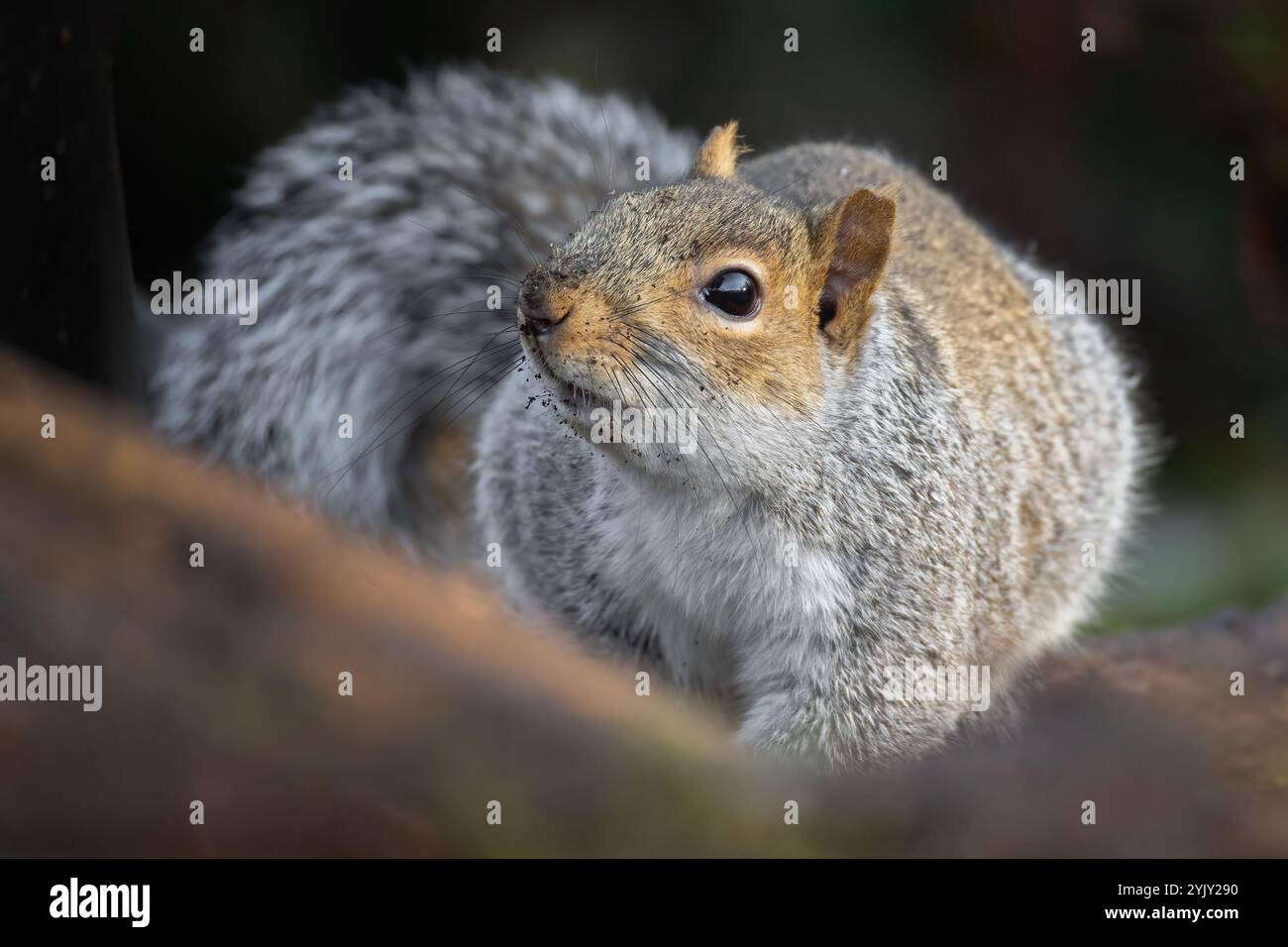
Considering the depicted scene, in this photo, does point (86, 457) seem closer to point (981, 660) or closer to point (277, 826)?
point (277, 826)

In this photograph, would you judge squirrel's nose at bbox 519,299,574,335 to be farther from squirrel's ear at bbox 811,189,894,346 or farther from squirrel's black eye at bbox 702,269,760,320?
squirrel's ear at bbox 811,189,894,346

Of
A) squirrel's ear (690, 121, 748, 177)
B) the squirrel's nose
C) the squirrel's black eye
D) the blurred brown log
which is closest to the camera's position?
the blurred brown log

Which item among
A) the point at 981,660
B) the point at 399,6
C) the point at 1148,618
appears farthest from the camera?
the point at 399,6

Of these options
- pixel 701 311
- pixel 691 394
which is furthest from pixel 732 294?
pixel 691 394

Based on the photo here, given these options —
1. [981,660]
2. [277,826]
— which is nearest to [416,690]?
[277,826]

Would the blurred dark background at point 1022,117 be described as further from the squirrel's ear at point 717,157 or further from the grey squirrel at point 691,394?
the squirrel's ear at point 717,157

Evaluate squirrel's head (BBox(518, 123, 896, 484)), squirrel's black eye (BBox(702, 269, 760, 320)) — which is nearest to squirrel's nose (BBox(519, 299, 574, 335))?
squirrel's head (BBox(518, 123, 896, 484))

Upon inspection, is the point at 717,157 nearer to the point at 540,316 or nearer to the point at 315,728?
the point at 540,316
